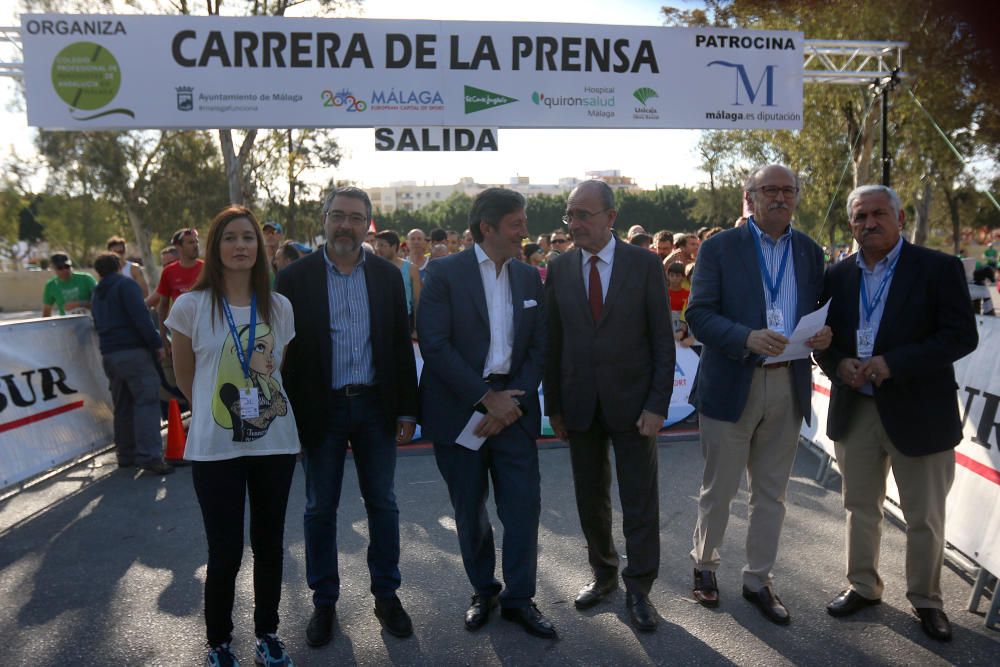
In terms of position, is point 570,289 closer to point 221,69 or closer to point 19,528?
point 19,528

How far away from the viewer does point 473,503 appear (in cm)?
346

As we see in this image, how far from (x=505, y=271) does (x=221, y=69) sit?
7.42 metres

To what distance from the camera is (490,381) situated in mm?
3402

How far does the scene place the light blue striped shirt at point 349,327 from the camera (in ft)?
11.1

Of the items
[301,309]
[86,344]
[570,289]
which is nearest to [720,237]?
[570,289]

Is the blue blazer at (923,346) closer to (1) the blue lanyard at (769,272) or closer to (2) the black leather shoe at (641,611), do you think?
(1) the blue lanyard at (769,272)

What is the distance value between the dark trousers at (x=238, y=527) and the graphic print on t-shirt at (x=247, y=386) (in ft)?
0.48

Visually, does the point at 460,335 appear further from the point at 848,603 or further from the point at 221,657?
the point at 848,603

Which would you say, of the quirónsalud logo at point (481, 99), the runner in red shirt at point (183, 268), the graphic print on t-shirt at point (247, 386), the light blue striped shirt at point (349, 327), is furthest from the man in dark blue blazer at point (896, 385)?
the quirónsalud logo at point (481, 99)

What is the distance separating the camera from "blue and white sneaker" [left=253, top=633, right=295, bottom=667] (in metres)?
3.06

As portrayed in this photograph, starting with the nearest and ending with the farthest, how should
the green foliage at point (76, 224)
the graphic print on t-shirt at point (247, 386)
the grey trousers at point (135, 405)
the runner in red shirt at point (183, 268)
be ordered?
1. the graphic print on t-shirt at point (247, 386)
2. the grey trousers at point (135, 405)
3. the runner in red shirt at point (183, 268)
4. the green foliage at point (76, 224)

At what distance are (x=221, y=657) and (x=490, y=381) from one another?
165cm

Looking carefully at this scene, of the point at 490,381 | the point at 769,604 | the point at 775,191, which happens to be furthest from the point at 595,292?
the point at 769,604

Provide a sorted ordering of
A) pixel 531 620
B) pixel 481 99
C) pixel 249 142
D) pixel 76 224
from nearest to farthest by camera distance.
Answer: pixel 531 620
pixel 481 99
pixel 249 142
pixel 76 224
